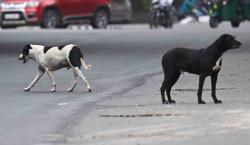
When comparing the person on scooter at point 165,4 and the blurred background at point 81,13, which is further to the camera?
the person on scooter at point 165,4

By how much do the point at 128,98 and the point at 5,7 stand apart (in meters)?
25.2

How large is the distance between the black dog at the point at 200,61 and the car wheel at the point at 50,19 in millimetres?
25572

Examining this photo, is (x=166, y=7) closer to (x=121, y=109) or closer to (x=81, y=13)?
(x=81, y=13)

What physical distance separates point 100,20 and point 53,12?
349cm

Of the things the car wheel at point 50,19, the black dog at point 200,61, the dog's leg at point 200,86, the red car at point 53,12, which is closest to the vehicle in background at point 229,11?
the red car at point 53,12

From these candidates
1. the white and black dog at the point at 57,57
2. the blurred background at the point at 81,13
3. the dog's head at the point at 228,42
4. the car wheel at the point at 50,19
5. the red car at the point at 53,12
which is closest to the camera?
the dog's head at the point at 228,42

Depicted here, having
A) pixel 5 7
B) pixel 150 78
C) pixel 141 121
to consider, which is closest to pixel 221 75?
pixel 150 78

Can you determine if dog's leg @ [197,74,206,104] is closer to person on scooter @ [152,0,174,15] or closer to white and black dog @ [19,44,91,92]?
white and black dog @ [19,44,91,92]

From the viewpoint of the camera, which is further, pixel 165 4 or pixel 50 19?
pixel 165 4

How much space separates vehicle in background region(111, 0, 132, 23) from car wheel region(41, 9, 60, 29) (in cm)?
740

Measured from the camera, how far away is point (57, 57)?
14.3 metres

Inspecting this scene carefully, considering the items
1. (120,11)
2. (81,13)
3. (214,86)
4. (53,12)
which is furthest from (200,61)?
(120,11)

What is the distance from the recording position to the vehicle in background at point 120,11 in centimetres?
4628

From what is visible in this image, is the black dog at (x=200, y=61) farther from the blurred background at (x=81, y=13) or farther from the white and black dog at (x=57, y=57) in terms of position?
Answer: the blurred background at (x=81, y=13)
